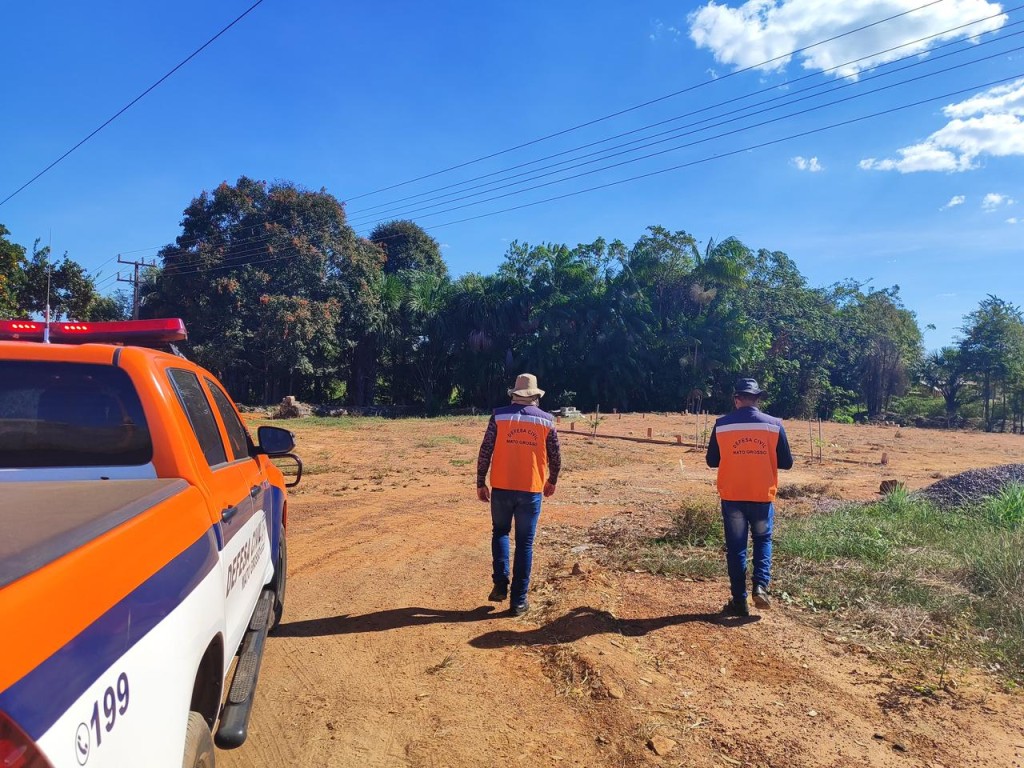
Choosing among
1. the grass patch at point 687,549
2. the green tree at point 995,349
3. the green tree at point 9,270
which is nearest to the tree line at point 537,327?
the green tree at point 995,349

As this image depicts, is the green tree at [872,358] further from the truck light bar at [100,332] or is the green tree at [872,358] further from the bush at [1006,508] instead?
the truck light bar at [100,332]

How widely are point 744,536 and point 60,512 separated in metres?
4.63

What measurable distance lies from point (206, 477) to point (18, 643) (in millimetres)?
1581

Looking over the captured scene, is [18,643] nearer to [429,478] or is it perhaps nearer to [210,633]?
[210,633]

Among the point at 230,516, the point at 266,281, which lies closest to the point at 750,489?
the point at 230,516

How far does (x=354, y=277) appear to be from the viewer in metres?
35.0

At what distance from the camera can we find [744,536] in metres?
5.37

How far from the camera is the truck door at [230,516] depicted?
2748mm

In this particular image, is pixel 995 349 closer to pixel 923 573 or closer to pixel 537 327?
pixel 537 327

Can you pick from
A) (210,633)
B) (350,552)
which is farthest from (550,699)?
(350,552)

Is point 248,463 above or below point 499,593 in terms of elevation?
above

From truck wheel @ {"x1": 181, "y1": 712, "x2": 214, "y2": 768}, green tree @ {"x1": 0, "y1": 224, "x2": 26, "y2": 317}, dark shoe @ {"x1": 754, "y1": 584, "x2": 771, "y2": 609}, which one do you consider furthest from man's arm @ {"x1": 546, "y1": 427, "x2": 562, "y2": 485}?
green tree @ {"x1": 0, "y1": 224, "x2": 26, "y2": 317}

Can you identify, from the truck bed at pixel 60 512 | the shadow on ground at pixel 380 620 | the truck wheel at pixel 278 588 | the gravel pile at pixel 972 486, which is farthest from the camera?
the gravel pile at pixel 972 486

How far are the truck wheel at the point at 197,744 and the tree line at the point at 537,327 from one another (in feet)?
100
